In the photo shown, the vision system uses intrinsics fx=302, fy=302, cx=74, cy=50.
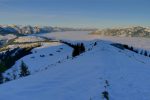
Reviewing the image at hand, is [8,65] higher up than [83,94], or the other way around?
[83,94]

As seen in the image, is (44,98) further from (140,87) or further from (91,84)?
(140,87)

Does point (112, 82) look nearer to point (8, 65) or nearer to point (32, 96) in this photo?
point (32, 96)

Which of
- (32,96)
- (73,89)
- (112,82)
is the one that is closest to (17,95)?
(32,96)

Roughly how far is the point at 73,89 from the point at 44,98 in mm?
3412

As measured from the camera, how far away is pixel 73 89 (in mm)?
22516

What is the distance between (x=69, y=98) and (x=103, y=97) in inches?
87.6

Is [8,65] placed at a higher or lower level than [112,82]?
lower

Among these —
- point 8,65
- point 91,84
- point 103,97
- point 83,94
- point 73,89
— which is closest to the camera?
point 103,97

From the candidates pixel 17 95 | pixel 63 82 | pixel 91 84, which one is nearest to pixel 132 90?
pixel 91 84

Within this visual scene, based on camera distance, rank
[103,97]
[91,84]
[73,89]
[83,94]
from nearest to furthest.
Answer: [103,97] → [83,94] → [73,89] → [91,84]

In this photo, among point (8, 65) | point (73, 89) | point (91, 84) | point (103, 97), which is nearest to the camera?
point (103, 97)

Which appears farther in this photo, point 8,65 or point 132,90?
point 8,65

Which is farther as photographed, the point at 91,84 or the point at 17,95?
the point at 91,84

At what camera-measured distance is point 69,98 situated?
65.0 ft
